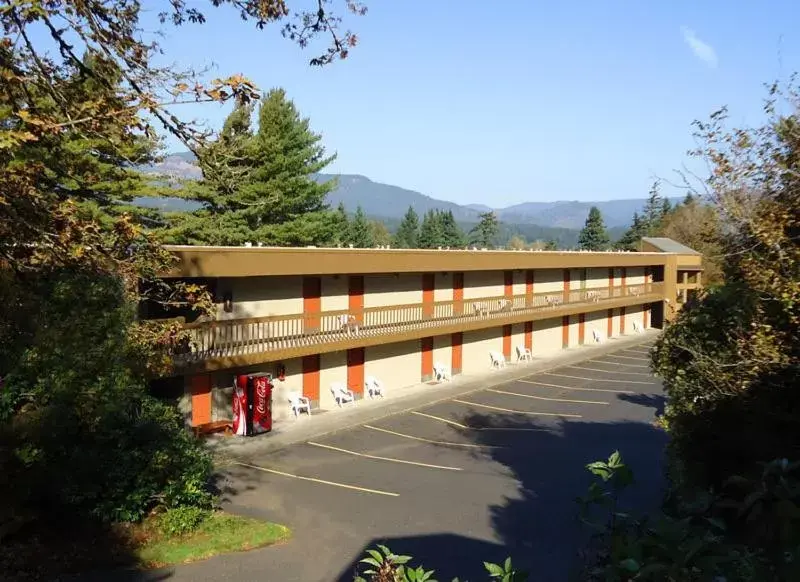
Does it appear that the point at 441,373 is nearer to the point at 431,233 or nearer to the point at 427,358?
the point at 427,358

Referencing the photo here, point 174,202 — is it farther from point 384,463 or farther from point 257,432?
point 384,463

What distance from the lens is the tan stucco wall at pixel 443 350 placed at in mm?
28328

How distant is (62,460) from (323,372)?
1321 centimetres

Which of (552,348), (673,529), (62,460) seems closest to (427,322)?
(552,348)

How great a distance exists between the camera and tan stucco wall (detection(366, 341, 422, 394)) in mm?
24969

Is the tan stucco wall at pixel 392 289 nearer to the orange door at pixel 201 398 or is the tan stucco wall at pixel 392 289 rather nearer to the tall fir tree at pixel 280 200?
the orange door at pixel 201 398

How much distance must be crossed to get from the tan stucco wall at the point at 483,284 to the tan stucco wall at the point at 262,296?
10251 millimetres

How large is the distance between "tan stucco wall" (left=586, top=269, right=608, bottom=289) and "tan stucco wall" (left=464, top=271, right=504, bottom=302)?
1020cm

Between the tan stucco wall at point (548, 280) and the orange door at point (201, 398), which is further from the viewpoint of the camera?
the tan stucco wall at point (548, 280)

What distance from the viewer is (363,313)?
22.8 meters

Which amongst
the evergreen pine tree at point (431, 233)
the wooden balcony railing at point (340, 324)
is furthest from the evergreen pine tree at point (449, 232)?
the wooden balcony railing at point (340, 324)

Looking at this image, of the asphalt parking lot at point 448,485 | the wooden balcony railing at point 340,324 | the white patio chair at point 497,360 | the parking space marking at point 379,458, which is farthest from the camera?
the white patio chair at point 497,360

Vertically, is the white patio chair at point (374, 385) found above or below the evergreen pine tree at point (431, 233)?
below

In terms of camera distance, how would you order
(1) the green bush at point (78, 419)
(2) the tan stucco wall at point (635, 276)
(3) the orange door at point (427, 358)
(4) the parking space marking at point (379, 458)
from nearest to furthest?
(1) the green bush at point (78, 419) → (4) the parking space marking at point (379, 458) → (3) the orange door at point (427, 358) → (2) the tan stucco wall at point (635, 276)
